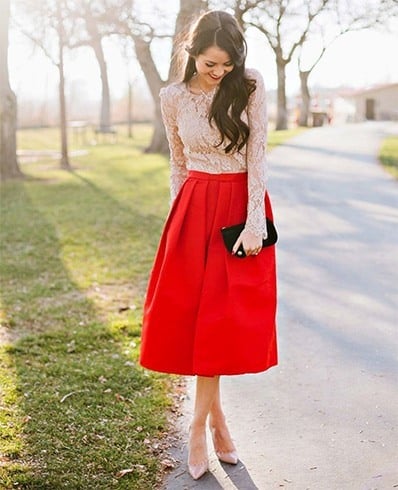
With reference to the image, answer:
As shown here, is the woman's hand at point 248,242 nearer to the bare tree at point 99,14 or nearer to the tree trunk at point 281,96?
the bare tree at point 99,14

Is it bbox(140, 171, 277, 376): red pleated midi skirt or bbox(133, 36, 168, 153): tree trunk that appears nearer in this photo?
bbox(140, 171, 277, 376): red pleated midi skirt

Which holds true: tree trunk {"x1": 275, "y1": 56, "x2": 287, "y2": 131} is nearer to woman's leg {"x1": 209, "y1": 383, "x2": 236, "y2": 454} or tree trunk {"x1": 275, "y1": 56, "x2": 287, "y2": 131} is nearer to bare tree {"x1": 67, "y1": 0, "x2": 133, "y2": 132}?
bare tree {"x1": 67, "y1": 0, "x2": 133, "y2": 132}

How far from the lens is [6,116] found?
15375 millimetres

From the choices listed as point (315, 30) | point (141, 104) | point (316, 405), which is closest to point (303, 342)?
point (316, 405)

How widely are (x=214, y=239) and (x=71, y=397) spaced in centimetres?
140

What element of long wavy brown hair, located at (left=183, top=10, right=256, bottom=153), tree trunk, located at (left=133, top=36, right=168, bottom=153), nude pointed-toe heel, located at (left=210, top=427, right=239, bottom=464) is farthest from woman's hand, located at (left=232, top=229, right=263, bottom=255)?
tree trunk, located at (left=133, top=36, right=168, bottom=153)

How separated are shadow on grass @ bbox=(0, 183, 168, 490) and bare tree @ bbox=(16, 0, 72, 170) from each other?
11162mm

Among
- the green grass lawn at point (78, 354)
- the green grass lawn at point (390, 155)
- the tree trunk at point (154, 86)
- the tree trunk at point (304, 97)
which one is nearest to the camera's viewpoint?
the green grass lawn at point (78, 354)

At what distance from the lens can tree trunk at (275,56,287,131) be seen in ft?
116

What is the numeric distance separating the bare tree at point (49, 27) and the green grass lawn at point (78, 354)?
6533mm

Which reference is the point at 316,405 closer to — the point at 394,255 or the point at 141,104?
the point at 394,255

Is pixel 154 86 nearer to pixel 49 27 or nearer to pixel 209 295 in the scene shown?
pixel 49 27

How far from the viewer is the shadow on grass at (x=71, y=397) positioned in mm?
3279

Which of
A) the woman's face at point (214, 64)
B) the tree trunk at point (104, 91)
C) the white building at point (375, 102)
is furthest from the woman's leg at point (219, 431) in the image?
the white building at point (375, 102)
